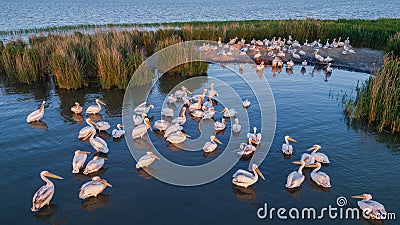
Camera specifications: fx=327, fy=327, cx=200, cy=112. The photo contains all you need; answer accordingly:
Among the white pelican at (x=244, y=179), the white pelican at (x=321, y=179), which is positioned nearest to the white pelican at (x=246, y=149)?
the white pelican at (x=244, y=179)

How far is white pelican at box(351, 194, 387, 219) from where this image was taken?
7414 mm

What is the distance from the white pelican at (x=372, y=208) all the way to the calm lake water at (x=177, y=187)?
0.27 metres

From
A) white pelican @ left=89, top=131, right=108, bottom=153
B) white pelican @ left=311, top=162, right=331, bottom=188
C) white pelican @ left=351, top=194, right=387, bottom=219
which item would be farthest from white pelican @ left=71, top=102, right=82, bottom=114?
white pelican @ left=351, top=194, right=387, bottom=219

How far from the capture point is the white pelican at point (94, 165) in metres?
9.08

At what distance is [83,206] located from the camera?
7.89m

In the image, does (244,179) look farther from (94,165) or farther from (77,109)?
(77,109)

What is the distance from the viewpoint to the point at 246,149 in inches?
402

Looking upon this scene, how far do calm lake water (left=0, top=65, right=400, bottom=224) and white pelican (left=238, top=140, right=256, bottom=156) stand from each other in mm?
424

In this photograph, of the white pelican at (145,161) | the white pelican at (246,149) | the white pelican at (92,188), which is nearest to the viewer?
the white pelican at (92,188)

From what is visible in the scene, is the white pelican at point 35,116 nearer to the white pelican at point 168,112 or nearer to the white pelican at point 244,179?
the white pelican at point 168,112

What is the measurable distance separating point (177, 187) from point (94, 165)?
2.43 metres

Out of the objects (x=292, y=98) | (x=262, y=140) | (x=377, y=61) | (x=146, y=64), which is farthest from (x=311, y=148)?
(x=377, y=61)

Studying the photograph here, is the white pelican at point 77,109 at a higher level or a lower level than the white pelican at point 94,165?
higher

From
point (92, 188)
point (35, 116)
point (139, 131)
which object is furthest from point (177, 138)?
point (35, 116)
